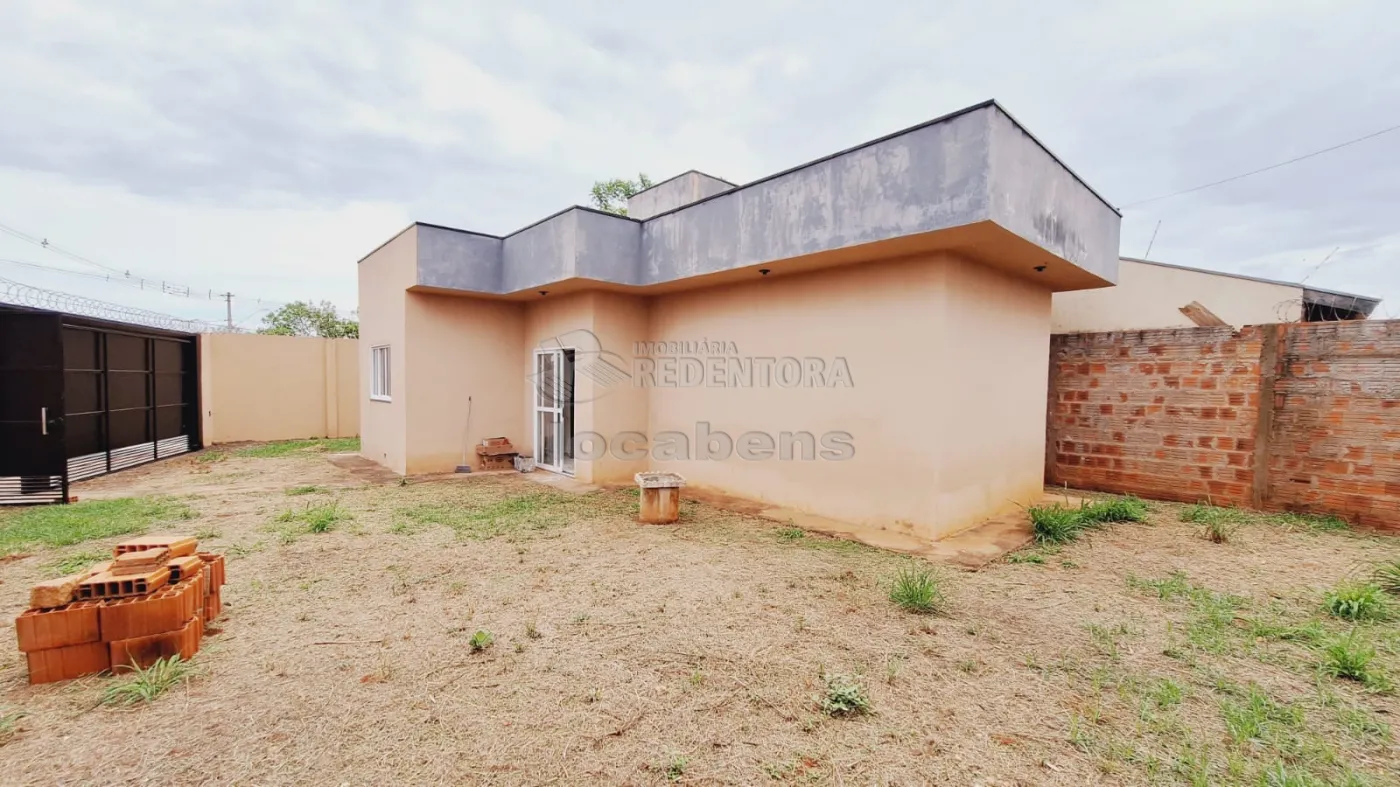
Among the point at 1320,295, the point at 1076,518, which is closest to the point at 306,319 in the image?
the point at 1076,518

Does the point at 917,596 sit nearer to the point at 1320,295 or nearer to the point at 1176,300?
the point at 1176,300

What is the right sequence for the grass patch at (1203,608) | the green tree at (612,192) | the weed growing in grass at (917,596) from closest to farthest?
the grass patch at (1203,608) < the weed growing in grass at (917,596) < the green tree at (612,192)

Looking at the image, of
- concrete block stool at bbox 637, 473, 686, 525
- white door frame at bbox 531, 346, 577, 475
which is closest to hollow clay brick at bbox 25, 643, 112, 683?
concrete block stool at bbox 637, 473, 686, 525

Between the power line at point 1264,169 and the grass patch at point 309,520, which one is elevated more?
the power line at point 1264,169

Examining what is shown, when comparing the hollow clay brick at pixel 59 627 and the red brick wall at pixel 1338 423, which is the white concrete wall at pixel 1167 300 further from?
the hollow clay brick at pixel 59 627

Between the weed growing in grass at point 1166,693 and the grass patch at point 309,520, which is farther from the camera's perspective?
the grass patch at point 309,520

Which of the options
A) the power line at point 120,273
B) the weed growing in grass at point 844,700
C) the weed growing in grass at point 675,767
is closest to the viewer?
the weed growing in grass at point 675,767

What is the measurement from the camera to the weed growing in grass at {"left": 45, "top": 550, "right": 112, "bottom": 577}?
144 inches

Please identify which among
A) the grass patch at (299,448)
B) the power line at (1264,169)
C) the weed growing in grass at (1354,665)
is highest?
the power line at (1264,169)

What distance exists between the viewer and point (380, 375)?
8.94m

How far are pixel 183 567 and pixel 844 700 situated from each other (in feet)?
11.3

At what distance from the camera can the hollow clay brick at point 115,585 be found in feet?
8.07

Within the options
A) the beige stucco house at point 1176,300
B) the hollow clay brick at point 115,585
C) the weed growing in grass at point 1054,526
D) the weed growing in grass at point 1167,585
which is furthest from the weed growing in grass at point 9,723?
the beige stucco house at point 1176,300

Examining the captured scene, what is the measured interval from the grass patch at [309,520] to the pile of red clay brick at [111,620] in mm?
2195
